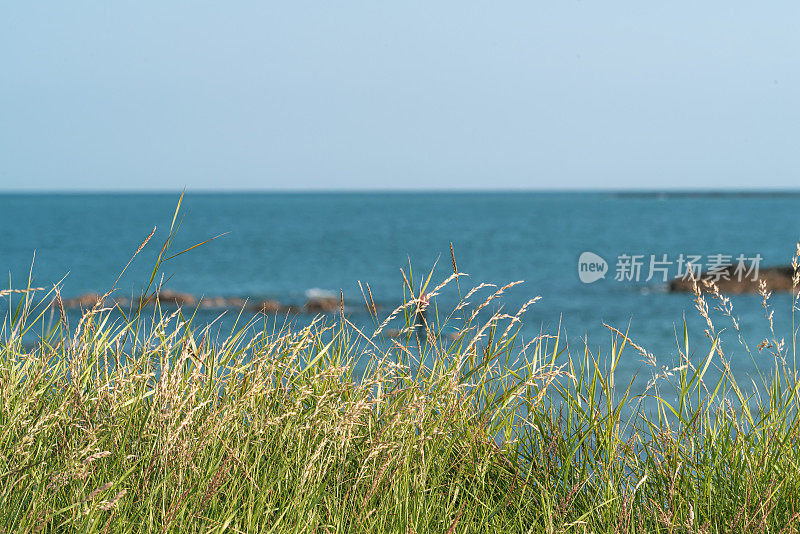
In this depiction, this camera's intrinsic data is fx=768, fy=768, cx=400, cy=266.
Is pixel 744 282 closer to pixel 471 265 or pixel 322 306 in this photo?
pixel 322 306

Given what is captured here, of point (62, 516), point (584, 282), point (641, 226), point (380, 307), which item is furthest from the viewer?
point (641, 226)

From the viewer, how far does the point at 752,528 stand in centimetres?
229

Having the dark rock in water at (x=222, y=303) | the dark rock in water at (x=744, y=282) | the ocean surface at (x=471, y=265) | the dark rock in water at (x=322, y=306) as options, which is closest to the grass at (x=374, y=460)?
the ocean surface at (x=471, y=265)

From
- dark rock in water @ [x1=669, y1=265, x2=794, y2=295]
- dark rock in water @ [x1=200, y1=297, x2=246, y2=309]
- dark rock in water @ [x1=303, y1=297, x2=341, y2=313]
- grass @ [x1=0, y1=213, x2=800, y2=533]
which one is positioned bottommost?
dark rock in water @ [x1=200, y1=297, x2=246, y2=309]

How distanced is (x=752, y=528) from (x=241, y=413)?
1604mm

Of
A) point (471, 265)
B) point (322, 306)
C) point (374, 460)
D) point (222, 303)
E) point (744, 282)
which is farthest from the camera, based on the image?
point (471, 265)

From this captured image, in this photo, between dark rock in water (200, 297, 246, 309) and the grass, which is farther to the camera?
dark rock in water (200, 297, 246, 309)

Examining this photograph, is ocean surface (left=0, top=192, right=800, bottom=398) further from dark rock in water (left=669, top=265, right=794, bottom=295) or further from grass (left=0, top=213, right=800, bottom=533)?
dark rock in water (left=669, top=265, right=794, bottom=295)

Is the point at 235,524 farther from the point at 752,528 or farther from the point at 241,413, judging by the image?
the point at 752,528

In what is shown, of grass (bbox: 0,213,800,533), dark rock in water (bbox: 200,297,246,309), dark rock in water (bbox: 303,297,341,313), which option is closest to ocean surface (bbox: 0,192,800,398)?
grass (bbox: 0,213,800,533)

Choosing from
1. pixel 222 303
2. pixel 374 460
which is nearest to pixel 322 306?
pixel 222 303

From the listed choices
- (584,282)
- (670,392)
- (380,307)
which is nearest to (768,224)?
(584,282)

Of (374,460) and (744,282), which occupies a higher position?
(374,460)

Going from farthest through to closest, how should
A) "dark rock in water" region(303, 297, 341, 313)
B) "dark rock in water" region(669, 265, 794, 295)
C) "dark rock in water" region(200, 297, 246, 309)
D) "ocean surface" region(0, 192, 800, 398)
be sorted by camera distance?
1. "dark rock in water" region(669, 265, 794, 295)
2. "dark rock in water" region(200, 297, 246, 309)
3. "dark rock in water" region(303, 297, 341, 313)
4. "ocean surface" region(0, 192, 800, 398)
